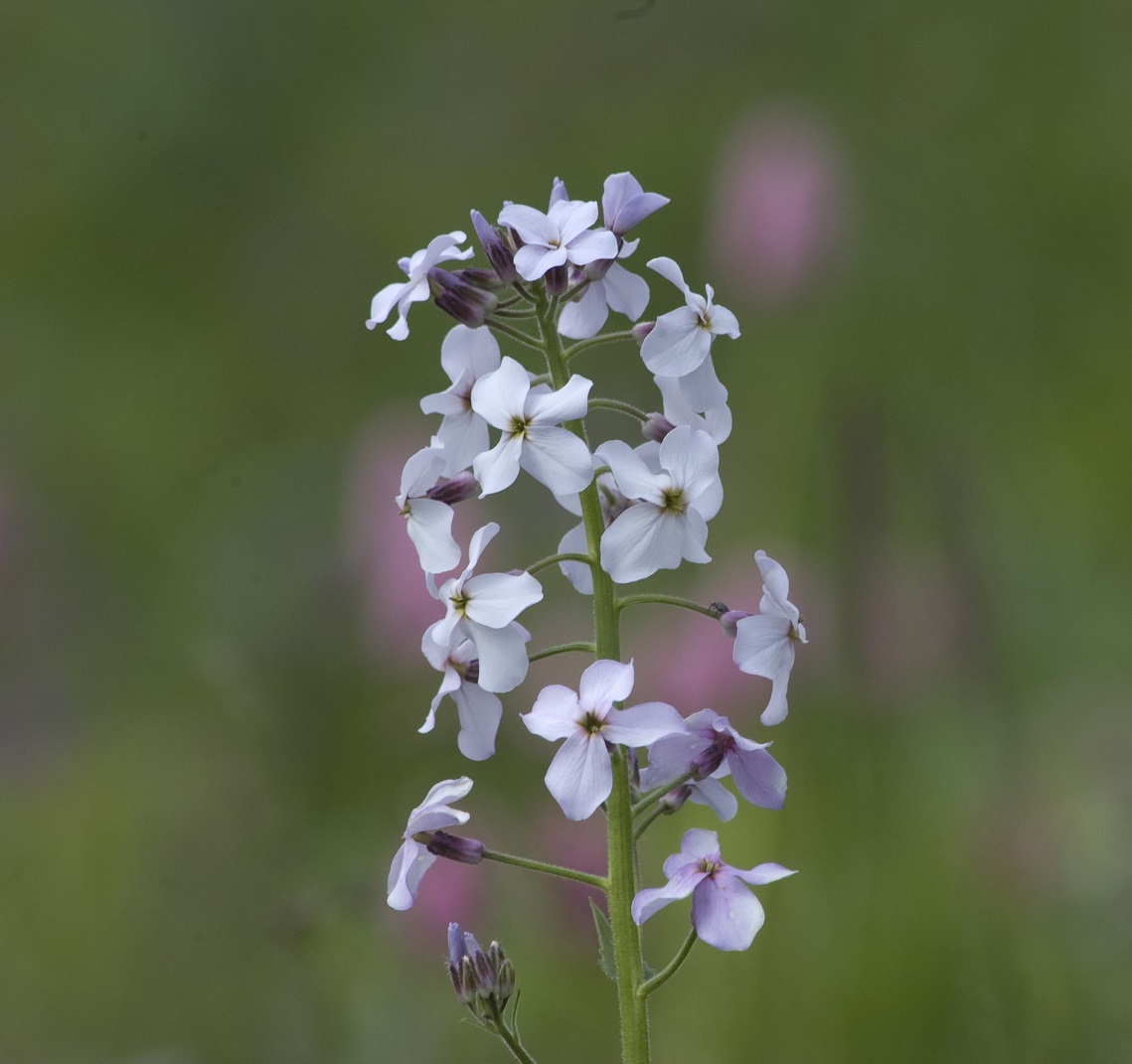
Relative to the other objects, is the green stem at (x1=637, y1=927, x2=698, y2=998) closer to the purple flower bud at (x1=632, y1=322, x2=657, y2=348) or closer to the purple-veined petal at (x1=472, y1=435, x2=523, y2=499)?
the purple-veined petal at (x1=472, y1=435, x2=523, y2=499)

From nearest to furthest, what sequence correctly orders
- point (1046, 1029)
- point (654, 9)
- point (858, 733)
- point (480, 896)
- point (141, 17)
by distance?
point (1046, 1029)
point (858, 733)
point (480, 896)
point (141, 17)
point (654, 9)

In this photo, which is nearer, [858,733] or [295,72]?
[858,733]

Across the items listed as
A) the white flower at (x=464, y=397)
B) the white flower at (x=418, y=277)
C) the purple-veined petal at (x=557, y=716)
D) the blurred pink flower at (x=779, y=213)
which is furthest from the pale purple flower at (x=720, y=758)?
the blurred pink flower at (x=779, y=213)

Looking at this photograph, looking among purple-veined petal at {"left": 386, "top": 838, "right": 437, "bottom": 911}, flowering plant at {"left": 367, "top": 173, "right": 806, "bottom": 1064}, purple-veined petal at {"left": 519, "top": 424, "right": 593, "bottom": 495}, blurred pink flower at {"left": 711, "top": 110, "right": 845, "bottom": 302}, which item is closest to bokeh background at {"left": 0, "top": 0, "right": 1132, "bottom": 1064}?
blurred pink flower at {"left": 711, "top": 110, "right": 845, "bottom": 302}

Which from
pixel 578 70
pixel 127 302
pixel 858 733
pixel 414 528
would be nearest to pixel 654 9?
pixel 578 70

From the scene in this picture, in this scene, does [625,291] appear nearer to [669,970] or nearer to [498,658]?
[498,658]

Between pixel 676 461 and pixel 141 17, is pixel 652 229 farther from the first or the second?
pixel 676 461

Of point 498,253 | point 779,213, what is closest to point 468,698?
point 498,253
